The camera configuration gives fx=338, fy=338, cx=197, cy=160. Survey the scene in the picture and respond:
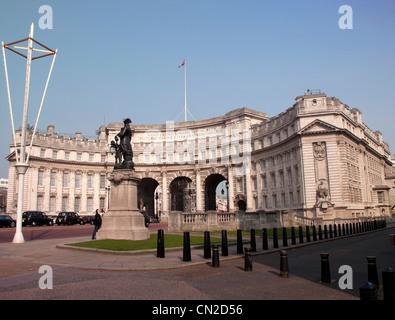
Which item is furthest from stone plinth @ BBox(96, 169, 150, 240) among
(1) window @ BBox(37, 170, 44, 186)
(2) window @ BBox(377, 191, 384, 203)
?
(2) window @ BBox(377, 191, 384, 203)

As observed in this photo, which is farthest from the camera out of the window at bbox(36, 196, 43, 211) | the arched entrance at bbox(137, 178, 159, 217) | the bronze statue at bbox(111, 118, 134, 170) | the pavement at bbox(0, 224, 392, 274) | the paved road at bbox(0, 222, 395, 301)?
the arched entrance at bbox(137, 178, 159, 217)

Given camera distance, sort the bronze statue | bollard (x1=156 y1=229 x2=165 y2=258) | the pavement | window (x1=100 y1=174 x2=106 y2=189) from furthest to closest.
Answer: window (x1=100 y1=174 x2=106 y2=189) → the bronze statue → bollard (x1=156 y1=229 x2=165 y2=258) → the pavement

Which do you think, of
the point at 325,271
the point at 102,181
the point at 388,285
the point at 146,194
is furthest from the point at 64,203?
the point at 388,285

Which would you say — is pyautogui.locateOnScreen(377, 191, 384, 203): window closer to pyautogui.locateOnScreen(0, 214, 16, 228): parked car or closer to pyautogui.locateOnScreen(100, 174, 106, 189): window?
pyautogui.locateOnScreen(100, 174, 106, 189): window

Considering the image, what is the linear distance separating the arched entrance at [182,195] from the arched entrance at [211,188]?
2543 mm

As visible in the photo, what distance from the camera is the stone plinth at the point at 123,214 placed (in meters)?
17.5

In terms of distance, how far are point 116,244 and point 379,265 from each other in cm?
1065

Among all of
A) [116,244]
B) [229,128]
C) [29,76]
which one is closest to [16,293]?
[116,244]

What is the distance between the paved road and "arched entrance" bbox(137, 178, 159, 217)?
55465 millimetres

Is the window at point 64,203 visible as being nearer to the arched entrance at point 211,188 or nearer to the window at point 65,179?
the window at point 65,179

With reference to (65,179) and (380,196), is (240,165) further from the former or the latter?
(65,179)

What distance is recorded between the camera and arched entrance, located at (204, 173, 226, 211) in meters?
62.7

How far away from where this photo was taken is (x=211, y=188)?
66.9 m
